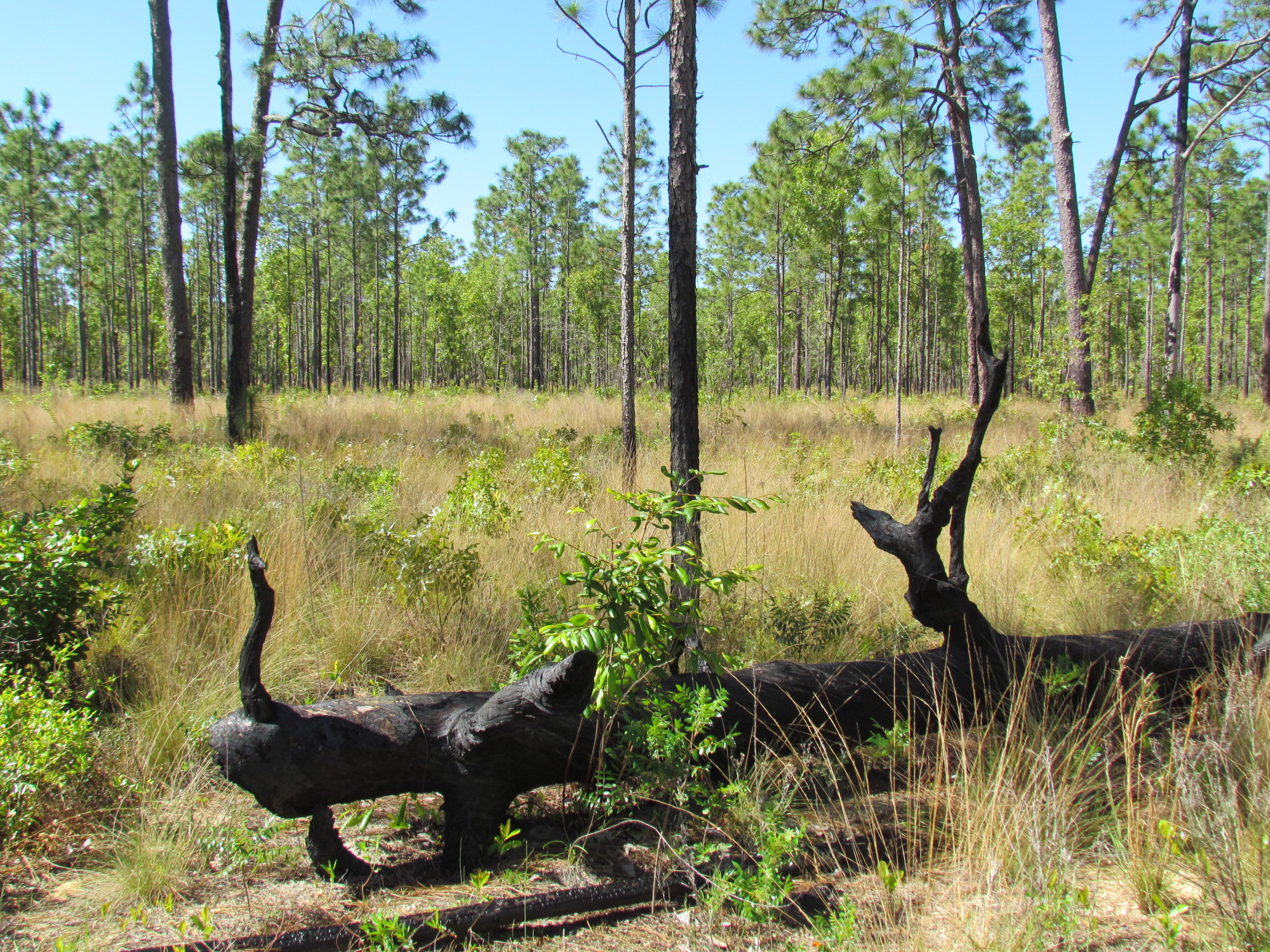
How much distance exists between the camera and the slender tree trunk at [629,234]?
898 cm

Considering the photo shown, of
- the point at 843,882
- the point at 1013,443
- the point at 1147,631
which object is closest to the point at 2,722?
the point at 843,882

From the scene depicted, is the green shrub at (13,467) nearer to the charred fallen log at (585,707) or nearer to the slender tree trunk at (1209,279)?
the charred fallen log at (585,707)

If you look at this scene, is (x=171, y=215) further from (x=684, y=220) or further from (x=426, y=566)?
(x=684, y=220)

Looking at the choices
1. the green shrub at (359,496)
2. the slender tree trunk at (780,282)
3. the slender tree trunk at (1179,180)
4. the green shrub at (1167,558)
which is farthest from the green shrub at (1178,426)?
the slender tree trunk at (780,282)

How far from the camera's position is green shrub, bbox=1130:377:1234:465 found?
7945 millimetres

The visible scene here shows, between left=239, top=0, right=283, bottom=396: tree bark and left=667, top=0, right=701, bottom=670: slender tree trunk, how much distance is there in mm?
7247

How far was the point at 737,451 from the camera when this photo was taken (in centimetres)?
953

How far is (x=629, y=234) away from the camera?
372 inches

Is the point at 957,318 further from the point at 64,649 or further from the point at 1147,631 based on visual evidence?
the point at 64,649

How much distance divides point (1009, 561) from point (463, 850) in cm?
395

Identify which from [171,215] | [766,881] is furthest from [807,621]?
[171,215]

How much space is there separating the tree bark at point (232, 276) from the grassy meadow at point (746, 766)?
1670 mm

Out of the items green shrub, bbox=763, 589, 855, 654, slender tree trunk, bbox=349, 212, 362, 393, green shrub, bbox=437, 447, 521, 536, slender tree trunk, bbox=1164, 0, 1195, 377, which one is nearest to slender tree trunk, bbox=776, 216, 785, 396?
slender tree trunk, bbox=1164, 0, 1195, 377

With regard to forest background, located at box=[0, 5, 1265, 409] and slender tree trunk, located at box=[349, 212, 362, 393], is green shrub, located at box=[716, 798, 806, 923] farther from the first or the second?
slender tree trunk, located at box=[349, 212, 362, 393]
